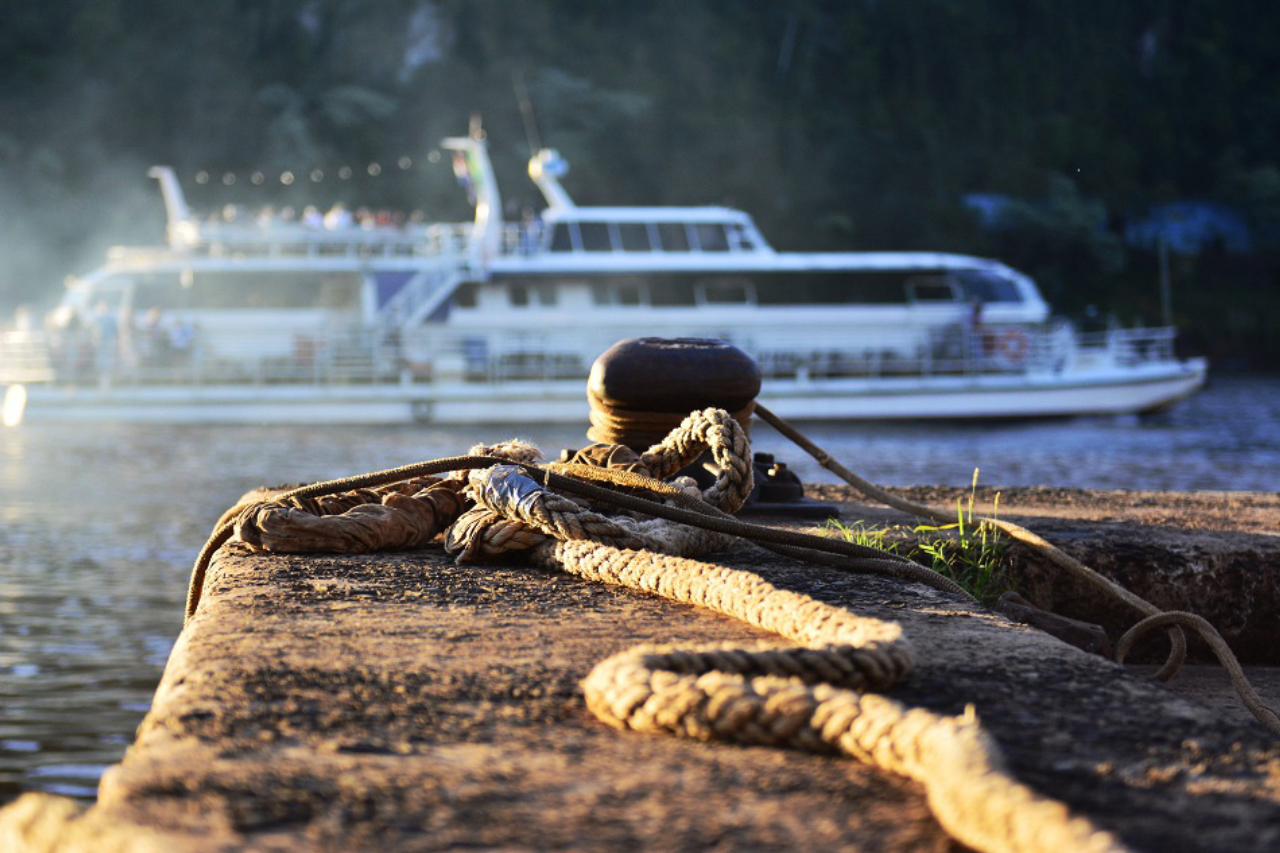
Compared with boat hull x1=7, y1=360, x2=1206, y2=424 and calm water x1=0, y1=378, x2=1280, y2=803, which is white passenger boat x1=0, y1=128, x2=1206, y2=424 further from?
calm water x1=0, y1=378, x2=1280, y2=803

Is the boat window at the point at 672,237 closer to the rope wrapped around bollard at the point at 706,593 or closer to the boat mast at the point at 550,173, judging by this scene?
the boat mast at the point at 550,173

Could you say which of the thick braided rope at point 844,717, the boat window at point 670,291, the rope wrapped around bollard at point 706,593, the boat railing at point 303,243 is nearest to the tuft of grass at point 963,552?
the rope wrapped around bollard at point 706,593

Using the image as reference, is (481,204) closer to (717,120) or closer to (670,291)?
(670,291)

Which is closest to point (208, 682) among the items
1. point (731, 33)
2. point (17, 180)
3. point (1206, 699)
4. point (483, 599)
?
point (483, 599)

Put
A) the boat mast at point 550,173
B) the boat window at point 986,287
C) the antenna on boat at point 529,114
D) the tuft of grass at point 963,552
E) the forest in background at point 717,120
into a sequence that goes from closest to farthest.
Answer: the tuft of grass at point 963,552 → the boat window at point 986,287 → the boat mast at point 550,173 → the forest in background at point 717,120 → the antenna on boat at point 529,114

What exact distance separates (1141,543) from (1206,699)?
20.2 inches

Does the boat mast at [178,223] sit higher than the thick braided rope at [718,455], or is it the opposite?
the boat mast at [178,223]

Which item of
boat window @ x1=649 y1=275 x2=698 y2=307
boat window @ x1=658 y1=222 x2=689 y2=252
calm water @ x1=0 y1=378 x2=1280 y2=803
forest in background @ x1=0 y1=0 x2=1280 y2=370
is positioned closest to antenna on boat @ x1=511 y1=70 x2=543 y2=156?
forest in background @ x1=0 y1=0 x2=1280 y2=370

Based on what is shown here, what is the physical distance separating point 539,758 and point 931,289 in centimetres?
2466

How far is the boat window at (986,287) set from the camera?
2550cm

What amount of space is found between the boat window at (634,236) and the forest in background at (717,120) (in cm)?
1530

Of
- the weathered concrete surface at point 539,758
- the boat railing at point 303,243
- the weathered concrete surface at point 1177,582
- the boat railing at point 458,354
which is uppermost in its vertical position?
the boat railing at point 303,243

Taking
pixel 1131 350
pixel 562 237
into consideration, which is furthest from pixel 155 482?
pixel 1131 350

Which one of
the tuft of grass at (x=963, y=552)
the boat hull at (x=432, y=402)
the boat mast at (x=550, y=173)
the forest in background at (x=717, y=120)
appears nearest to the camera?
the tuft of grass at (x=963, y=552)
